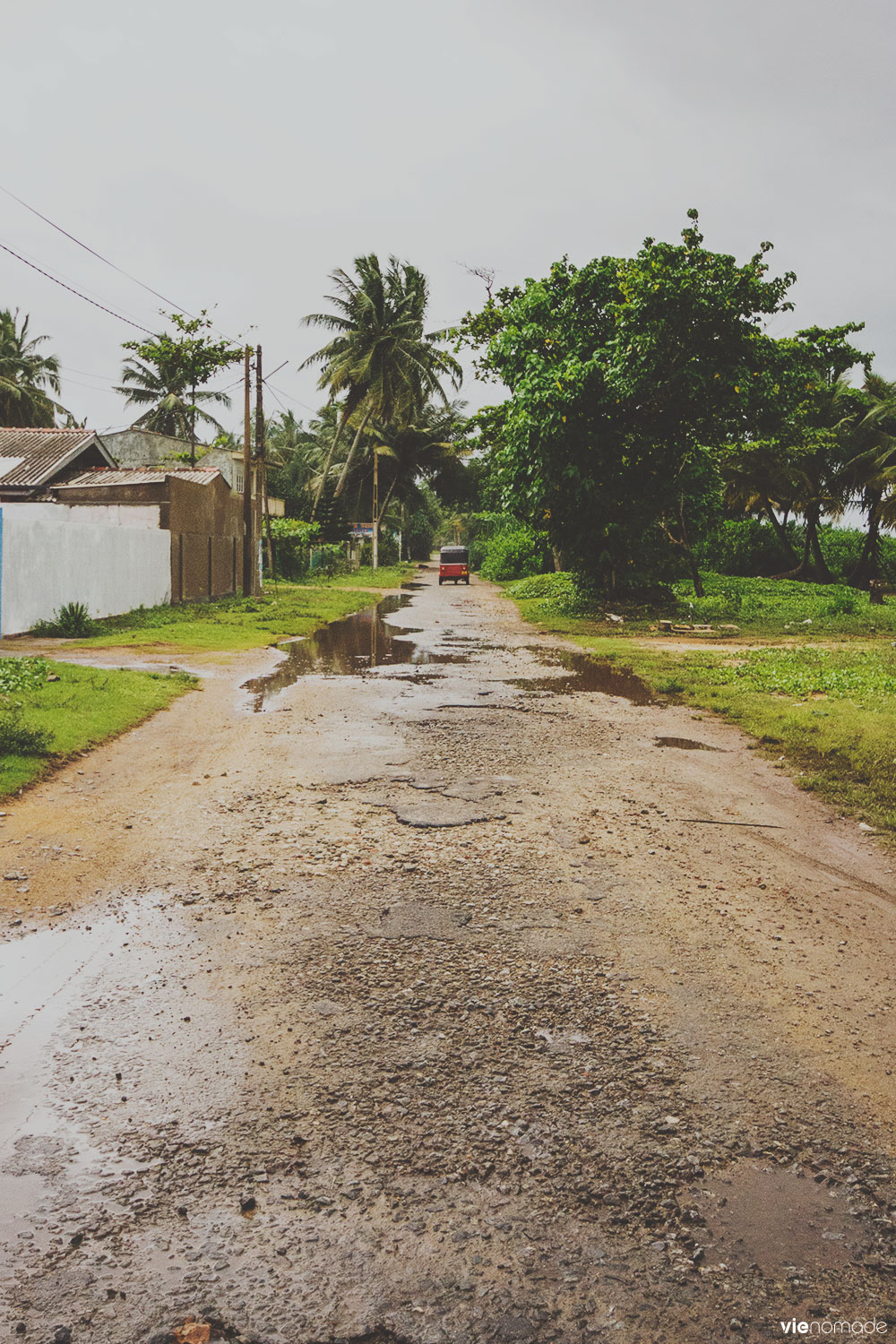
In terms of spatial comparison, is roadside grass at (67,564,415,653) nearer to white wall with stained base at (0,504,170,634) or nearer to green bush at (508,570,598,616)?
white wall with stained base at (0,504,170,634)

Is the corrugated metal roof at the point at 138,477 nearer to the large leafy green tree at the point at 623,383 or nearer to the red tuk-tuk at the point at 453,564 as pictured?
the large leafy green tree at the point at 623,383

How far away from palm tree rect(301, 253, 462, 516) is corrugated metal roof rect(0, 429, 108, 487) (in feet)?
46.3

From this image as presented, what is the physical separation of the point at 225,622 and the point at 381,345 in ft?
81.5

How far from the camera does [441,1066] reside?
3.03 m

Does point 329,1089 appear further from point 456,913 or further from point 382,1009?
point 456,913

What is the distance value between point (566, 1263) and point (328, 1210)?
63cm

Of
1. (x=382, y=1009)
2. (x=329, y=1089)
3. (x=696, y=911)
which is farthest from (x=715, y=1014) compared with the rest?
(x=329, y=1089)

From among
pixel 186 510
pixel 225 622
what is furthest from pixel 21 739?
pixel 186 510

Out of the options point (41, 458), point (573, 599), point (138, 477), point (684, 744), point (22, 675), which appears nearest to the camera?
point (684, 744)

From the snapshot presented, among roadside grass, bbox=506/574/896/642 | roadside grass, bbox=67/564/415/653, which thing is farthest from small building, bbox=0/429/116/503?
roadside grass, bbox=506/574/896/642

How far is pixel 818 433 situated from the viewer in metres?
31.0

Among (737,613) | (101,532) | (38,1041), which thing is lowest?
(38,1041)

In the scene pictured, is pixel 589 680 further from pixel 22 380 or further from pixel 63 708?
pixel 22 380

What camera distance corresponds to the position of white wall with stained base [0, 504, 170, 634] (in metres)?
15.2
